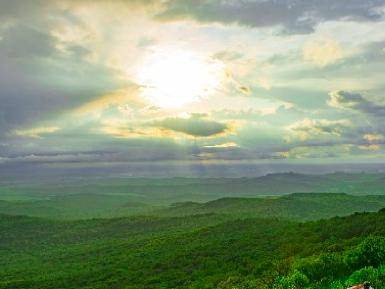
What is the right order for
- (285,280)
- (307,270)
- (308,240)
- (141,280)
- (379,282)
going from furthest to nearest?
(141,280) < (308,240) < (307,270) < (285,280) < (379,282)

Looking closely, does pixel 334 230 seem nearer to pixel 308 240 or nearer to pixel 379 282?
pixel 308 240

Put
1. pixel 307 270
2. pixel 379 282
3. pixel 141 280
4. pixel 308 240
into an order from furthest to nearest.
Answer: pixel 141 280, pixel 308 240, pixel 307 270, pixel 379 282

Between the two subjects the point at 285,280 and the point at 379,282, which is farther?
the point at 285,280

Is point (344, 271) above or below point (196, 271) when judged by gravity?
above

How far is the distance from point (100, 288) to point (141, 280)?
1723 centimetres

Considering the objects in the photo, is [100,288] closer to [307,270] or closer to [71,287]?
[71,287]

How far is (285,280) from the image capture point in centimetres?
4047

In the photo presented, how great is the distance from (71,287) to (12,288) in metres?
25.4

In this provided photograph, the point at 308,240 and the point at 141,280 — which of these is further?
the point at 141,280

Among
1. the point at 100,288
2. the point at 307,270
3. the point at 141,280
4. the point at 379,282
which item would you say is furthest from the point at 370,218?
the point at 379,282

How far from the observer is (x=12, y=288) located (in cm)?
19925

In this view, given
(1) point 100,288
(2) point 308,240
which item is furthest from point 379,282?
(1) point 100,288

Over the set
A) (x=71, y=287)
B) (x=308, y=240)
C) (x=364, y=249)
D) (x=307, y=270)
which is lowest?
(x=71, y=287)

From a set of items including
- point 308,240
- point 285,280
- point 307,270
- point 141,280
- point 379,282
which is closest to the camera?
point 379,282
